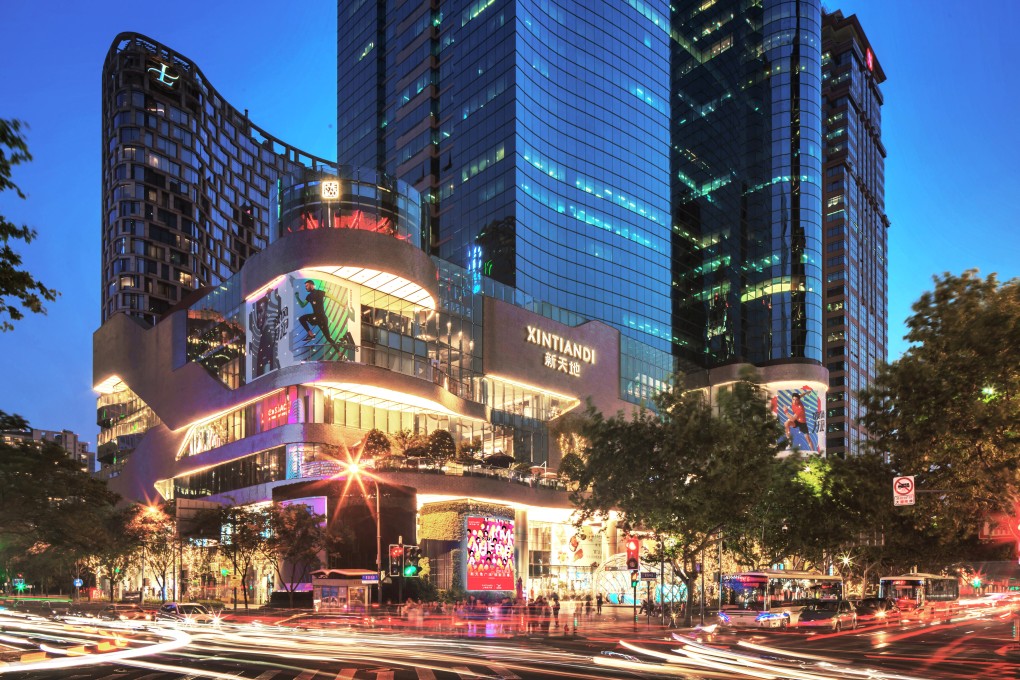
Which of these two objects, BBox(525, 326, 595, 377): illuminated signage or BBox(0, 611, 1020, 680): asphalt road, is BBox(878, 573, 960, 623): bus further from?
BBox(525, 326, 595, 377): illuminated signage

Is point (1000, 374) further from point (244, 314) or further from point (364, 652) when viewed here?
point (244, 314)

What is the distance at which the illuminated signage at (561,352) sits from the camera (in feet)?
342

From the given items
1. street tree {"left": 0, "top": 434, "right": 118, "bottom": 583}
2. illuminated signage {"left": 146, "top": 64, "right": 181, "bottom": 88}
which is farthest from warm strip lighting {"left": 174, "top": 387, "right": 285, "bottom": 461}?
illuminated signage {"left": 146, "top": 64, "right": 181, "bottom": 88}

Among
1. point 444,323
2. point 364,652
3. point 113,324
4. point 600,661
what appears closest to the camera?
point 600,661

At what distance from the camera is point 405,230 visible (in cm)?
8275

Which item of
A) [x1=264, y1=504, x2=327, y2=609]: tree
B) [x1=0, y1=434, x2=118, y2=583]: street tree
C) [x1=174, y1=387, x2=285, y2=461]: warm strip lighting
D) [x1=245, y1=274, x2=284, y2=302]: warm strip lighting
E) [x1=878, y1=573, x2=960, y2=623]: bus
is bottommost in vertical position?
[x1=878, y1=573, x2=960, y2=623]: bus

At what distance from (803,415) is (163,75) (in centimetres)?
11820

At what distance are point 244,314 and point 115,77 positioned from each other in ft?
284

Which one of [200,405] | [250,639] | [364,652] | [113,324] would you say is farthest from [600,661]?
[113,324]

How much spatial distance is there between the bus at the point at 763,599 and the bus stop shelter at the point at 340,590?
2225cm

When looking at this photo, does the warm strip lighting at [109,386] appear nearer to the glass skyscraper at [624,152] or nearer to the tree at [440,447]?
the glass skyscraper at [624,152]

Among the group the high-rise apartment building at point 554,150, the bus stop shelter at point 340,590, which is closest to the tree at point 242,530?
the bus stop shelter at point 340,590

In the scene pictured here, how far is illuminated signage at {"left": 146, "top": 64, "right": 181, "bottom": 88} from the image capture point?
15412 centimetres

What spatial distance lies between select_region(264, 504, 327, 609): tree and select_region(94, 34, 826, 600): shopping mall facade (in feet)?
14.0
